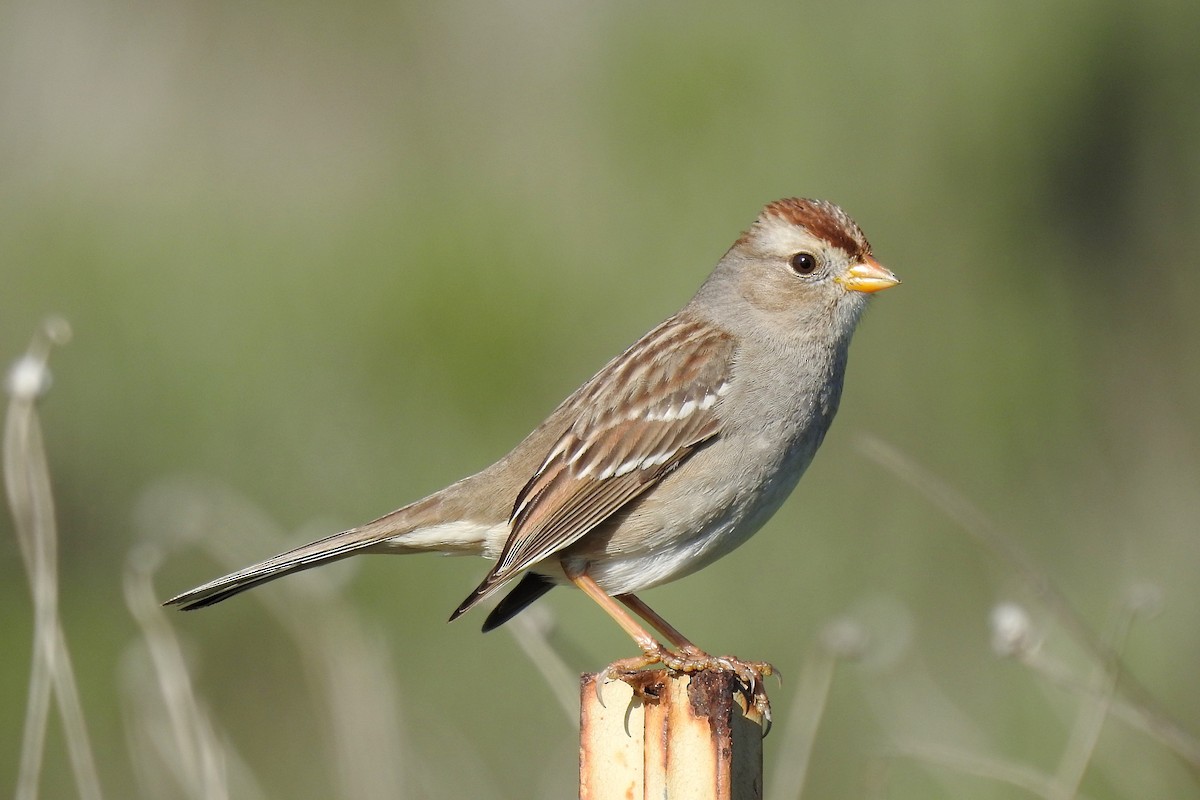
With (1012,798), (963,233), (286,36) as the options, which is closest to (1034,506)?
(963,233)

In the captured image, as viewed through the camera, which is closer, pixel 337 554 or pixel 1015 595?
pixel 337 554

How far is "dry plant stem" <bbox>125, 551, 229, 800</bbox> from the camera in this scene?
3656mm

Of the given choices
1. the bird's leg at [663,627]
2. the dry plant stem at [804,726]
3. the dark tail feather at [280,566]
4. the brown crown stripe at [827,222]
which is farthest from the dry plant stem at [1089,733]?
the dark tail feather at [280,566]

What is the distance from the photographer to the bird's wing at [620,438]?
4148 millimetres

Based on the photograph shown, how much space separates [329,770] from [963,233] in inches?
164

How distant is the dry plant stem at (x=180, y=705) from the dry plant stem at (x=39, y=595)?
9.6 inches

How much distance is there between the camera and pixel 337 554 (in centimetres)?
426

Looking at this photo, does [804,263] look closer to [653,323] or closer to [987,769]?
[987,769]

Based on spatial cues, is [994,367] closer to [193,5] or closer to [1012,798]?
[1012,798]

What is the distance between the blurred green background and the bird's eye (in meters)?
2.80

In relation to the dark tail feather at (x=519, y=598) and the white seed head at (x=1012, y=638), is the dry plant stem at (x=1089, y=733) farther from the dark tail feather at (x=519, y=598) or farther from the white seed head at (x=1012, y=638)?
the dark tail feather at (x=519, y=598)

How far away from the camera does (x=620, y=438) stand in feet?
14.1

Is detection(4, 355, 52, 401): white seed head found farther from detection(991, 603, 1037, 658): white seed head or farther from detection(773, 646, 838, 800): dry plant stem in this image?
detection(991, 603, 1037, 658): white seed head

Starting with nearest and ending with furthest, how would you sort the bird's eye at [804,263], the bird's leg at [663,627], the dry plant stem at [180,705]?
the dry plant stem at [180,705]
the bird's leg at [663,627]
the bird's eye at [804,263]
